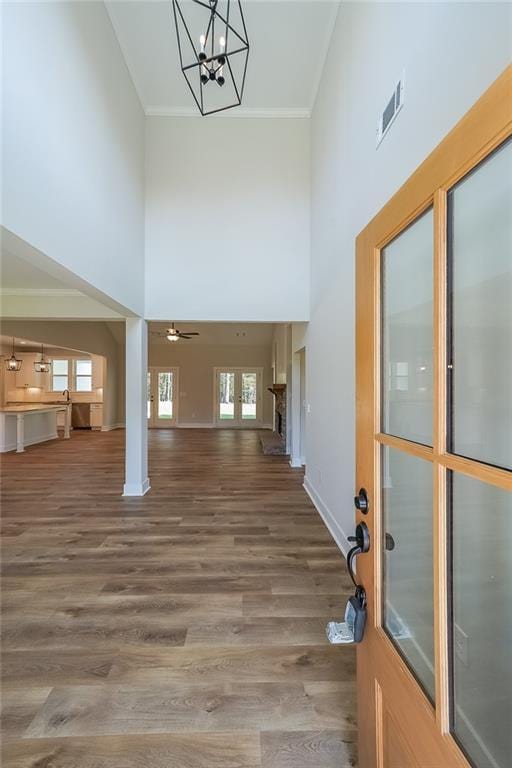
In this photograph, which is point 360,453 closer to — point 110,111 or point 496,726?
point 496,726

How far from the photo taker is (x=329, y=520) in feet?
11.9

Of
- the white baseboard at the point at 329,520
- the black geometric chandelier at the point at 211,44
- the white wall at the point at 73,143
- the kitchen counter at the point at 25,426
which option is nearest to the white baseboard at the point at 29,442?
the kitchen counter at the point at 25,426

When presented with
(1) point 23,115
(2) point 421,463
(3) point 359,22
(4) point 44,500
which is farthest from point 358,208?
(4) point 44,500

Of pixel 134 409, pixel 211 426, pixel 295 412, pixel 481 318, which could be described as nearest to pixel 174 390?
pixel 211 426

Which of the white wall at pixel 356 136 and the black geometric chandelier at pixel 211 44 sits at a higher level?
the black geometric chandelier at pixel 211 44

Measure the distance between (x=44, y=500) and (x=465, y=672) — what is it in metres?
4.98

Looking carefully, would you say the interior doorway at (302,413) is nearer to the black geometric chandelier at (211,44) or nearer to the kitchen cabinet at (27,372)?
the black geometric chandelier at (211,44)

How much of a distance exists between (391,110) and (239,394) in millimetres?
10942

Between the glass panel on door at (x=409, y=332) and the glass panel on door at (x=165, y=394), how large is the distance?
12.0 meters


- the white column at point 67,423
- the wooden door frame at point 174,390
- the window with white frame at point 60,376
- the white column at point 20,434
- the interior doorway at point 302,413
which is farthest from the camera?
the wooden door frame at point 174,390

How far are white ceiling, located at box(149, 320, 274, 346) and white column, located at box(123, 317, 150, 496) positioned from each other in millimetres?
5622

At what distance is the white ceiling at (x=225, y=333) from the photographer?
420 inches

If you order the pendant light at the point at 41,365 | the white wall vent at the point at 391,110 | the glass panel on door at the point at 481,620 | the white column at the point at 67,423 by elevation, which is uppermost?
the white wall vent at the point at 391,110

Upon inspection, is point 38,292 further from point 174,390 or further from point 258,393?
point 258,393
